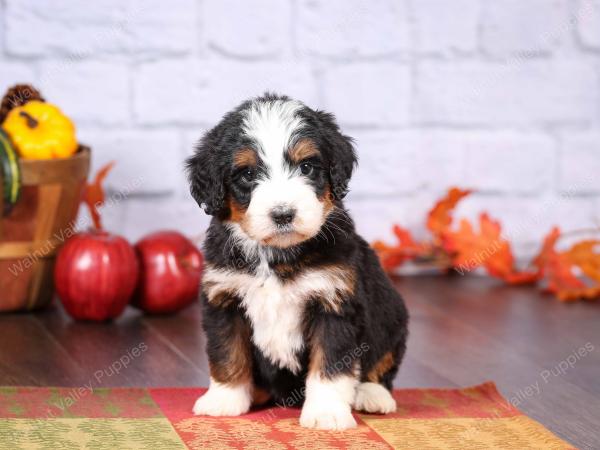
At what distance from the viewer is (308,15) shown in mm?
4727

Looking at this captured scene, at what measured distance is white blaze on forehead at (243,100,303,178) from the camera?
2.60m

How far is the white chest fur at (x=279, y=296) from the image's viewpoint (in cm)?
269

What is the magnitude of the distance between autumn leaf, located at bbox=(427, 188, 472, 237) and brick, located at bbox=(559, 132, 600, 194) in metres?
0.65

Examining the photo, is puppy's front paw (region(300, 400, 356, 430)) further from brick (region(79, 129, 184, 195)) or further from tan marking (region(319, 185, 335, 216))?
brick (region(79, 129, 184, 195))

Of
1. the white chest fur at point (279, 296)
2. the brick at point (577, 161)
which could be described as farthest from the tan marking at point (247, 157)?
the brick at point (577, 161)

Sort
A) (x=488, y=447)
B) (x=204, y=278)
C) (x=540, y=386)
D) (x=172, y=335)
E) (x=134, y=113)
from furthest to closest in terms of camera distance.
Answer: (x=134, y=113), (x=172, y=335), (x=540, y=386), (x=204, y=278), (x=488, y=447)

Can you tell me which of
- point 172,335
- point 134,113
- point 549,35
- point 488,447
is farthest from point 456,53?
point 488,447

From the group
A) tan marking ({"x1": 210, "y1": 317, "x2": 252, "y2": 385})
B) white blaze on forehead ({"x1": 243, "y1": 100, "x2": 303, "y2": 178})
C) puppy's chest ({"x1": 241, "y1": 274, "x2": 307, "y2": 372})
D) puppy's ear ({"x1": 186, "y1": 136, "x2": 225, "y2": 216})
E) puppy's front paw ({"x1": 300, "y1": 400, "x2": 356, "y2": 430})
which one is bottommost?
puppy's front paw ({"x1": 300, "y1": 400, "x2": 356, "y2": 430})

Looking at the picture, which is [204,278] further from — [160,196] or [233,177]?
[160,196]

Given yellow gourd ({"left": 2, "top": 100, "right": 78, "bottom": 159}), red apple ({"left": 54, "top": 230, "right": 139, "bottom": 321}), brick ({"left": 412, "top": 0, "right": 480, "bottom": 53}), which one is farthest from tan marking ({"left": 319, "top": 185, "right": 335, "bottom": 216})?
brick ({"left": 412, "top": 0, "right": 480, "bottom": 53})

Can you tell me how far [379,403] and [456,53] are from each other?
8.43 feet

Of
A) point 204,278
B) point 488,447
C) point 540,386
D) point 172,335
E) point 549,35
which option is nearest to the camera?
point 488,447

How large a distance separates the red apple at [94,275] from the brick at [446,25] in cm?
184

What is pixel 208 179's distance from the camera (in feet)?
8.79
